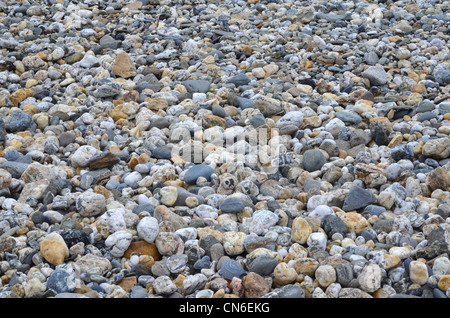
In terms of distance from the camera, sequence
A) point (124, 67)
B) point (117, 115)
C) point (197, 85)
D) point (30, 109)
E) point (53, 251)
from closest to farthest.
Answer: point (53, 251)
point (117, 115)
point (30, 109)
point (197, 85)
point (124, 67)

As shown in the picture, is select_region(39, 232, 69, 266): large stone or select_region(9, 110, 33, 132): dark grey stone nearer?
select_region(39, 232, 69, 266): large stone

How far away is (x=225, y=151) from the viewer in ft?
12.4

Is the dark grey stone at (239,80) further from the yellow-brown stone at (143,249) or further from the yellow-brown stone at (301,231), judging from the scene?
the yellow-brown stone at (143,249)

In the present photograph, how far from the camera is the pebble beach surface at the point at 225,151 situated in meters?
2.52

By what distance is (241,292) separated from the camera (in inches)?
93.9

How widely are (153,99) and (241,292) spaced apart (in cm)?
250

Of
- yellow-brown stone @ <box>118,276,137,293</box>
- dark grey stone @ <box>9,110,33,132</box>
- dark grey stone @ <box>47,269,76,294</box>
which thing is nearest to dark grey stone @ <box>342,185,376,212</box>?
yellow-brown stone @ <box>118,276,137,293</box>

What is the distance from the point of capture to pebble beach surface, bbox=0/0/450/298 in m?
2.52

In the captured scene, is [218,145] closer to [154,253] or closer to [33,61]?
[154,253]

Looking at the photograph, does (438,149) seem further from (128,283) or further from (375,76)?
(128,283)

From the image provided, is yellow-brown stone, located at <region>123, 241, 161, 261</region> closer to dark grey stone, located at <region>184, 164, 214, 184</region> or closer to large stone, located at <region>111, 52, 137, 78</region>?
dark grey stone, located at <region>184, 164, 214, 184</region>

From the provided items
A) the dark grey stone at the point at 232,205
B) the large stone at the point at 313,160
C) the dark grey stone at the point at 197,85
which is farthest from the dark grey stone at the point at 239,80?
the dark grey stone at the point at 232,205

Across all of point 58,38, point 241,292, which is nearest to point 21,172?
point 241,292

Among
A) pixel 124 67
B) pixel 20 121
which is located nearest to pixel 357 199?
pixel 20 121
